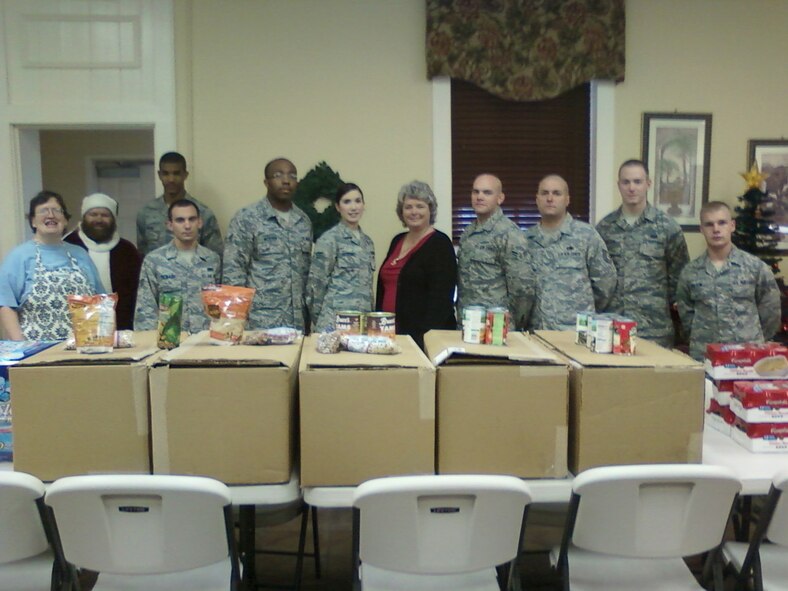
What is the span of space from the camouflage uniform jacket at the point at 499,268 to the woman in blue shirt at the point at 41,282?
1672mm

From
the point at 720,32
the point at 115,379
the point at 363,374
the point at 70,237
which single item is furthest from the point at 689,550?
the point at 720,32

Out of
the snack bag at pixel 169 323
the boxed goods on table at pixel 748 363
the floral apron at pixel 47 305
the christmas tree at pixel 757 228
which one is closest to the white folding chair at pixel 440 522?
the snack bag at pixel 169 323

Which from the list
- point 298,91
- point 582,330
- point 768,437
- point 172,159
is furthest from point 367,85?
point 768,437

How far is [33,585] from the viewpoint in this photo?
5.27 feet

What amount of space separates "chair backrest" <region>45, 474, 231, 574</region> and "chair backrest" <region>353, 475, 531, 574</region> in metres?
0.32

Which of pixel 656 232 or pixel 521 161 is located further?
pixel 521 161

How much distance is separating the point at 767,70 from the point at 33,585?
4930 mm

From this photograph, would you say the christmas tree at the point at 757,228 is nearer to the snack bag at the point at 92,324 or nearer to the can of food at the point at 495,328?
the can of food at the point at 495,328

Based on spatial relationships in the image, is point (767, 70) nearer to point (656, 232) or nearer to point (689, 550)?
point (656, 232)

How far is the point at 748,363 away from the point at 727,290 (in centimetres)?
118

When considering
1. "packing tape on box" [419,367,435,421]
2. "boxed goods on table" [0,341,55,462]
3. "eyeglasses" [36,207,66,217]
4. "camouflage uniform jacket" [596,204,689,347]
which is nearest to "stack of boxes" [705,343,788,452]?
"packing tape on box" [419,367,435,421]

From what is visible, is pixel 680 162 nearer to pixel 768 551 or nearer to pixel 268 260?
pixel 268 260

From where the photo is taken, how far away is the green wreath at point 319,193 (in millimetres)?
3945

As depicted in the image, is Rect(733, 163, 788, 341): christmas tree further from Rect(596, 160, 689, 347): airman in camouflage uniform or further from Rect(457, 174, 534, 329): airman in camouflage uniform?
Rect(457, 174, 534, 329): airman in camouflage uniform
